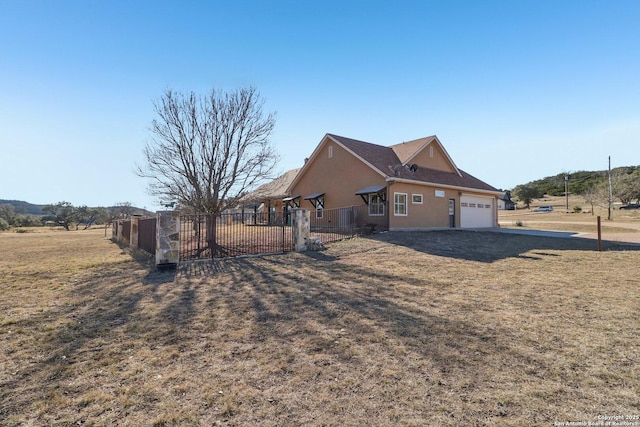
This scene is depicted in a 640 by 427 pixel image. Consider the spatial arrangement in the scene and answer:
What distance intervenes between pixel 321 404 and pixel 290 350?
1079 mm

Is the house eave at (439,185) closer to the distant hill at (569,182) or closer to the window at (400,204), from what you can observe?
the window at (400,204)

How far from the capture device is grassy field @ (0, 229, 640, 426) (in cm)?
264

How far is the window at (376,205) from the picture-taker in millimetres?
17419

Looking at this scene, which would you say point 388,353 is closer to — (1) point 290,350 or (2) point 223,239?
(1) point 290,350

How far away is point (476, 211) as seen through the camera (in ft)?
75.8

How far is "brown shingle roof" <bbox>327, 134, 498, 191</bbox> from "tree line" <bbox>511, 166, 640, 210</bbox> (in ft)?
104

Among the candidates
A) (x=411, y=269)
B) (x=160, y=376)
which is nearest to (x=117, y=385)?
(x=160, y=376)

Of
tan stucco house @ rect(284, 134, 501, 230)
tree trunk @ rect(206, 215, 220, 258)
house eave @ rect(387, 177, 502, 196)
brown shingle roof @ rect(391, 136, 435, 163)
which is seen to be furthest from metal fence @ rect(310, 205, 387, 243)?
tree trunk @ rect(206, 215, 220, 258)

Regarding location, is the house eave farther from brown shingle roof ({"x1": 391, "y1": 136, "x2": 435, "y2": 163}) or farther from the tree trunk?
the tree trunk

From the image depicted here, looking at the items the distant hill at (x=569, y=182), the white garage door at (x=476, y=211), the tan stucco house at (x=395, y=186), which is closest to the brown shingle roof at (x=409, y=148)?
the tan stucco house at (x=395, y=186)

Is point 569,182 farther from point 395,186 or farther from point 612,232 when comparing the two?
point 395,186

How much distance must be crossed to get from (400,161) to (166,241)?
15111 mm

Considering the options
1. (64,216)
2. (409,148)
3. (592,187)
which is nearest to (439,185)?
(409,148)

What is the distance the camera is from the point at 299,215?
11289 mm
